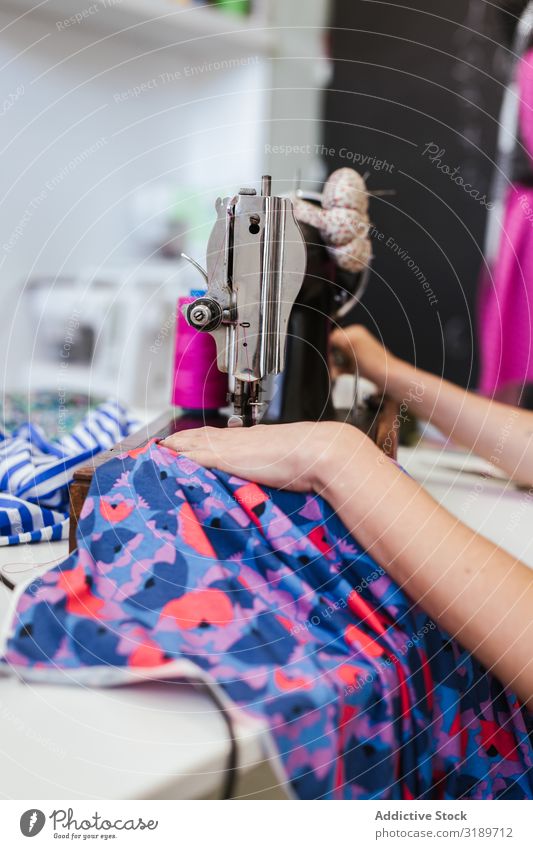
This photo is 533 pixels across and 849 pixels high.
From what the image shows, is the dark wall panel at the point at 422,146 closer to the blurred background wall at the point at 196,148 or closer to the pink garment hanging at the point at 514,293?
the blurred background wall at the point at 196,148

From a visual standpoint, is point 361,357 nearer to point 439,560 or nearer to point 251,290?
point 251,290

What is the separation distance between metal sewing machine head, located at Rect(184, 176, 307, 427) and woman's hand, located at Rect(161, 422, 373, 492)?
4.6 inches

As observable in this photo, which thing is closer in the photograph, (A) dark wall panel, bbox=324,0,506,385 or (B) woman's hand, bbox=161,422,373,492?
(B) woman's hand, bbox=161,422,373,492

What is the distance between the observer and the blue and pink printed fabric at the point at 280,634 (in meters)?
0.61

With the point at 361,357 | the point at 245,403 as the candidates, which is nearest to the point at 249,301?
the point at 245,403

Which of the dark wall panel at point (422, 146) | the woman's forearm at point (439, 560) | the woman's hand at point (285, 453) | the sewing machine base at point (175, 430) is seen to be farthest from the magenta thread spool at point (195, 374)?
the dark wall panel at point (422, 146)

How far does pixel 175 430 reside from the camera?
3.17 feet

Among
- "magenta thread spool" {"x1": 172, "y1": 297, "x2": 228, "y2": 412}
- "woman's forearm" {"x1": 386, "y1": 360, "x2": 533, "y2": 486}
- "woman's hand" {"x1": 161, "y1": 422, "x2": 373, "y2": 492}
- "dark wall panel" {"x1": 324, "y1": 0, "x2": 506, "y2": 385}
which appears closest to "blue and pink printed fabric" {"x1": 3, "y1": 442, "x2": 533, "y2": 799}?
"woman's hand" {"x1": 161, "y1": 422, "x2": 373, "y2": 492}

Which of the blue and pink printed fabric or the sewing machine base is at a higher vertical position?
the sewing machine base

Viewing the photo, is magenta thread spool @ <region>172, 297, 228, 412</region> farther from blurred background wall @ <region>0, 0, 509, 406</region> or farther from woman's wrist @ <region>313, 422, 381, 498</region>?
blurred background wall @ <region>0, 0, 509, 406</region>

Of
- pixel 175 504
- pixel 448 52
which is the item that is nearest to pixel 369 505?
pixel 175 504

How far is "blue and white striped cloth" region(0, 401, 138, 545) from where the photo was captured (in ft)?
2.86

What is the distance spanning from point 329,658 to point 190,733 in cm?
13

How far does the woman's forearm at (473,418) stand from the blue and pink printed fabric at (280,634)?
1.80 feet
